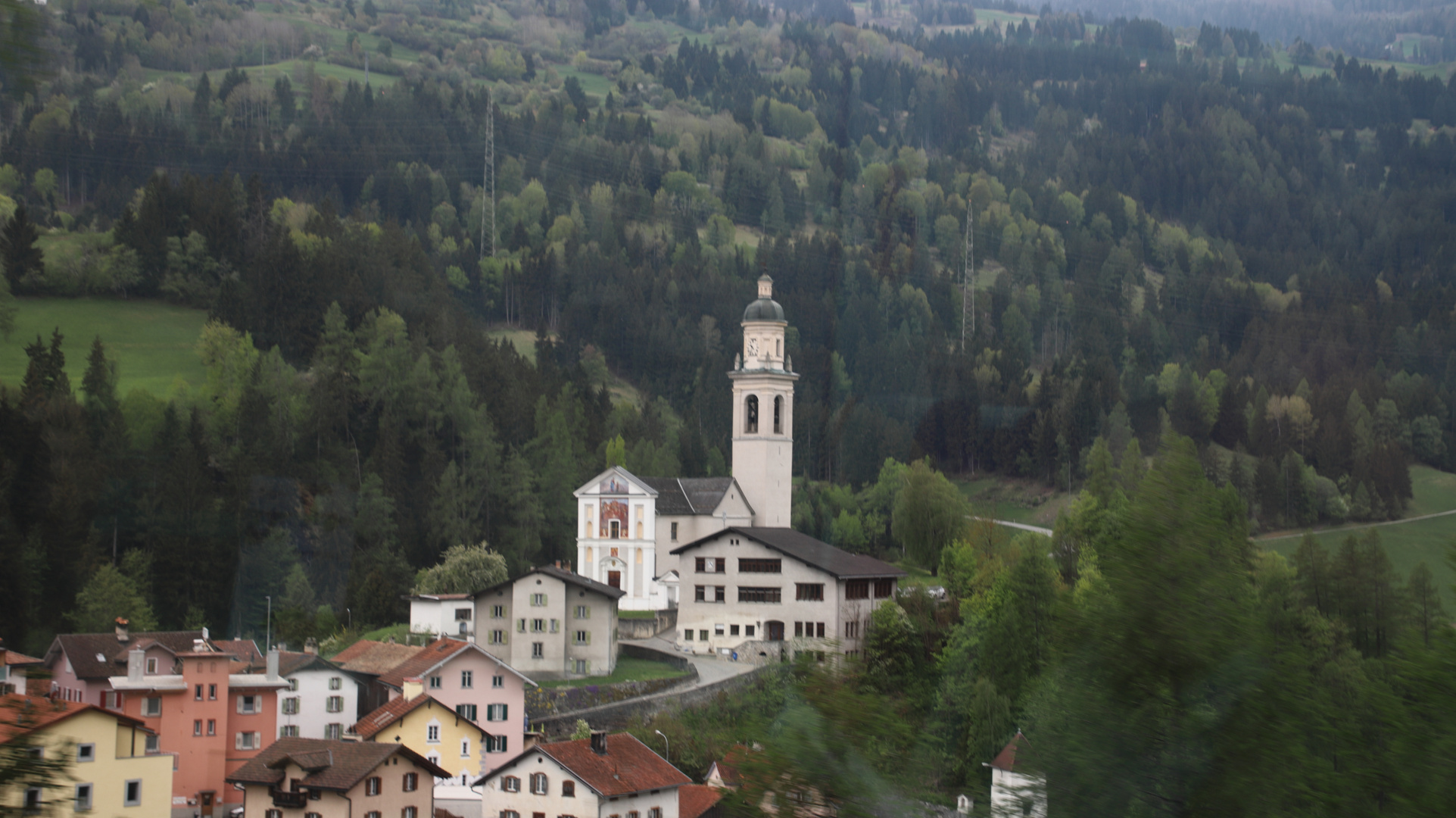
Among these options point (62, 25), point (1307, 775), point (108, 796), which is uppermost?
point (62, 25)

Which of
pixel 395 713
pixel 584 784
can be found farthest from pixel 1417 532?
pixel 395 713

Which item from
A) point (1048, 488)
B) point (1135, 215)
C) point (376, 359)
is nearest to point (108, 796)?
point (376, 359)

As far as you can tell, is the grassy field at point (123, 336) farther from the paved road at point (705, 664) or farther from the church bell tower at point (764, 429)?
the paved road at point (705, 664)

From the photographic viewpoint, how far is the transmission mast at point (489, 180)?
128 metres

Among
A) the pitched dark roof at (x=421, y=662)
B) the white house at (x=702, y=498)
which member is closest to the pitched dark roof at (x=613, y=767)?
the pitched dark roof at (x=421, y=662)

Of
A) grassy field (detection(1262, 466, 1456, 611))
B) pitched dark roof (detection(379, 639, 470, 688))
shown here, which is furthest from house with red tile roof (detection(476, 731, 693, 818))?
grassy field (detection(1262, 466, 1456, 611))

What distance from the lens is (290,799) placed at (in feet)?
114

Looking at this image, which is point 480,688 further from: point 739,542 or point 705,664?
point 739,542

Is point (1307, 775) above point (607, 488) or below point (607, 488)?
above

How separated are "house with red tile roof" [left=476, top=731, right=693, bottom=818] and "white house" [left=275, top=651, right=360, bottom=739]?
9050 millimetres

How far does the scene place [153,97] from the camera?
11806 centimetres

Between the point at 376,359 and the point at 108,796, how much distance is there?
44503mm

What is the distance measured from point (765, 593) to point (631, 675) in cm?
735

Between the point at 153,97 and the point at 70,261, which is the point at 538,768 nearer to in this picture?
the point at 70,261
